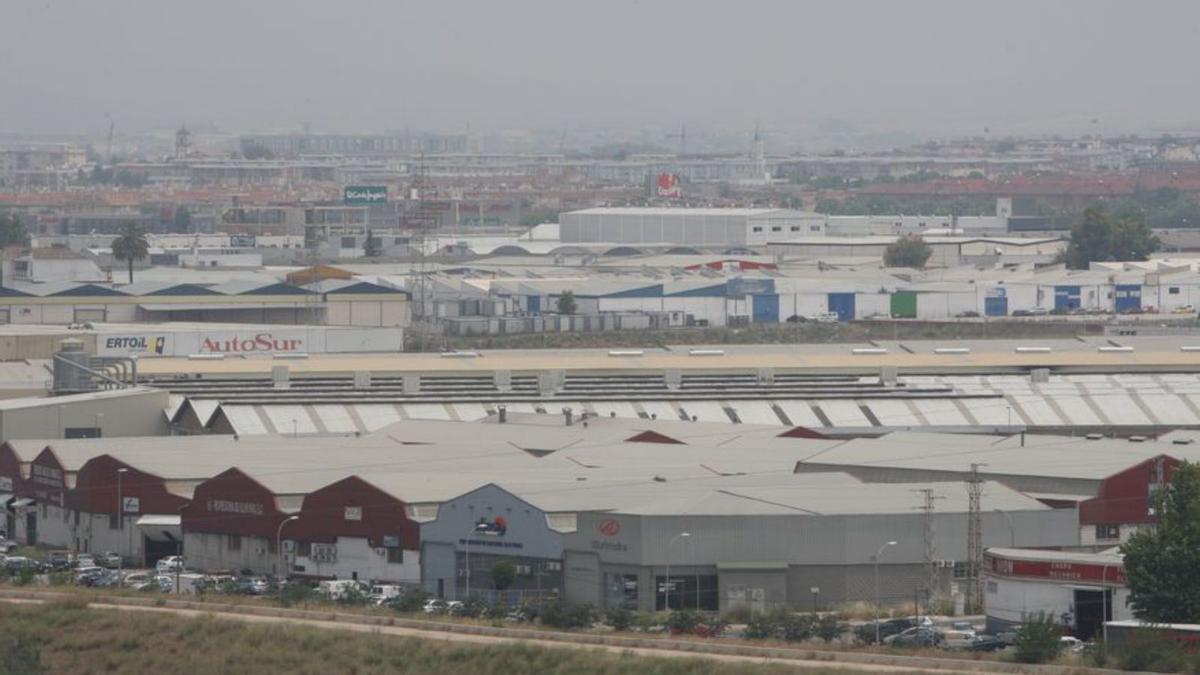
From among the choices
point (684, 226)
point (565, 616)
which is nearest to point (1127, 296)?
point (684, 226)

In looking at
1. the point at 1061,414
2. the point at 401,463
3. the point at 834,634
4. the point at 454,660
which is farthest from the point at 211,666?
the point at 1061,414

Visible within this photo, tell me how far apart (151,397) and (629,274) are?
2489 cm

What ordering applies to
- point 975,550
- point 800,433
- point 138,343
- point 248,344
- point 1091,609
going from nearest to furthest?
point 1091,609, point 975,550, point 800,433, point 138,343, point 248,344

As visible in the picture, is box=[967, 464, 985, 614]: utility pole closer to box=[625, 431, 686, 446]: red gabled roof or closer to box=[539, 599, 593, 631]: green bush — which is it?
box=[539, 599, 593, 631]: green bush

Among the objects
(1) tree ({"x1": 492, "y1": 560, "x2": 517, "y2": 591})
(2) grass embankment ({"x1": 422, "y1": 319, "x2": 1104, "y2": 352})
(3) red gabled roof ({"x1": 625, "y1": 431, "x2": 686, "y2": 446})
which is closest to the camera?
(1) tree ({"x1": 492, "y1": 560, "x2": 517, "y2": 591})

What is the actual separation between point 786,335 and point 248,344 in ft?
30.2

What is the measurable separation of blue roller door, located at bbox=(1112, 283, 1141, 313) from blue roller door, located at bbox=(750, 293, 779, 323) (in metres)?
5.12

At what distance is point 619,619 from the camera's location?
14.8m

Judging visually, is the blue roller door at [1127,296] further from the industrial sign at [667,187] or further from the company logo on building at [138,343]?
the industrial sign at [667,187]

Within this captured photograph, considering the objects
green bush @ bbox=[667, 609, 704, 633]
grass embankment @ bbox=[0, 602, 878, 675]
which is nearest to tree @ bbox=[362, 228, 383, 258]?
green bush @ bbox=[667, 609, 704, 633]

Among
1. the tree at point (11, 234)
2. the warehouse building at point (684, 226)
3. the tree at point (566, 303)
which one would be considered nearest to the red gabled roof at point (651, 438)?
the tree at point (566, 303)

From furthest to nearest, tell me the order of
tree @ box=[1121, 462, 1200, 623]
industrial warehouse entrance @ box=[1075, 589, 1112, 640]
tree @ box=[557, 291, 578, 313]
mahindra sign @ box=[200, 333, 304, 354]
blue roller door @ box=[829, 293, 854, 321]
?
1. blue roller door @ box=[829, 293, 854, 321]
2. tree @ box=[557, 291, 578, 313]
3. mahindra sign @ box=[200, 333, 304, 354]
4. industrial warehouse entrance @ box=[1075, 589, 1112, 640]
5. tree @ box=[1121, 462, 1200, 623]

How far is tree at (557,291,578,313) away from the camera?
41156mm

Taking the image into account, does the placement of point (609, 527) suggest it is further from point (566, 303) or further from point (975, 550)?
point (566, 303)
